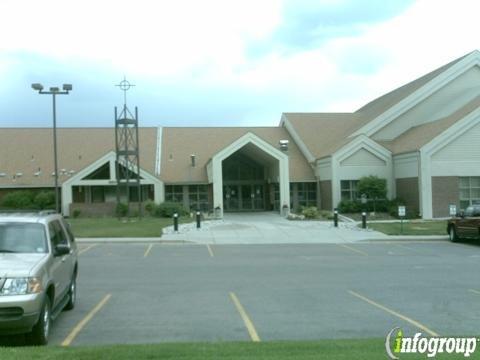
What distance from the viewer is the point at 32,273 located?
7902 millimetres

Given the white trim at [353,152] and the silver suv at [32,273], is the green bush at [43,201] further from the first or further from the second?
the silver suv at [32,273]

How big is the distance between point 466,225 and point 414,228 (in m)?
6.29

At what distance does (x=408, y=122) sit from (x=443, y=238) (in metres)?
19.9

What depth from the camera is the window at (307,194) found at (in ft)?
158

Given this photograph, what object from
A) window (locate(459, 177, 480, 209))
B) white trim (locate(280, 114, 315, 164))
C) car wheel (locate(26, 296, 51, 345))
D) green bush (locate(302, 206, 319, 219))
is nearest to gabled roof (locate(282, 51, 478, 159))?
white trim (locate(280, 114, 315, 164))

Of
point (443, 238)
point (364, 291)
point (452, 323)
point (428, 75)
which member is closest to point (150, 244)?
point (443, 238)

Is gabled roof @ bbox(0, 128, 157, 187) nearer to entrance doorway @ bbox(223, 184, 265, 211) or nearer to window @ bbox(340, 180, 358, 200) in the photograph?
entrance doorway @ bbox(223, 184, 265, 211)

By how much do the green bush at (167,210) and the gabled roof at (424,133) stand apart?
15131 millimetres

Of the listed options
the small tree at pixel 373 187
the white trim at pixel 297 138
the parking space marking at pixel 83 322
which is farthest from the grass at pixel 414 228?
the parking space marking at pixel 83 322

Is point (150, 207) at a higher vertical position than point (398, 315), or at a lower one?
higher

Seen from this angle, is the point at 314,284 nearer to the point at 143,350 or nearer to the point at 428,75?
the point at 143,350

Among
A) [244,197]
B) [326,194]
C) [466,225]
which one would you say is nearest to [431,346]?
[466,225]

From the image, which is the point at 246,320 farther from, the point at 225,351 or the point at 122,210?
the point at 122,210

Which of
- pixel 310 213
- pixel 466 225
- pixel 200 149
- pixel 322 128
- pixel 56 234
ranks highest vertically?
pixel 322 128
